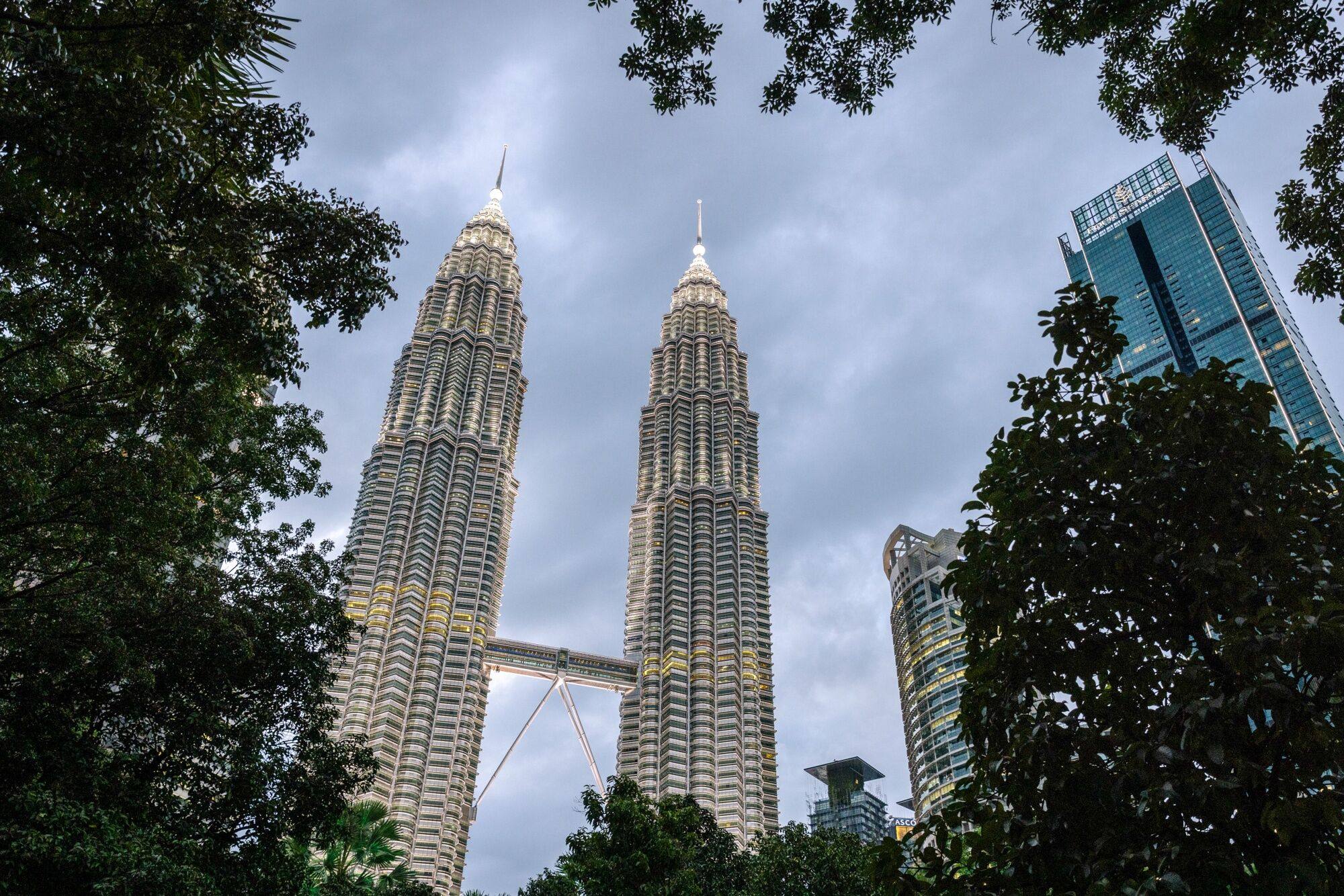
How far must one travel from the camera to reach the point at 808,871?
27266mm

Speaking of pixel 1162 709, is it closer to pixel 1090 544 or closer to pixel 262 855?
pixel 1090 544

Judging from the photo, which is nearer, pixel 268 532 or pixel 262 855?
pixel 262 855

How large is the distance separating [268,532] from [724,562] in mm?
105404

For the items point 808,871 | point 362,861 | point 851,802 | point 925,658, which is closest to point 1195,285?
point 925,658

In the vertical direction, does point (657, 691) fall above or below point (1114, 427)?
above

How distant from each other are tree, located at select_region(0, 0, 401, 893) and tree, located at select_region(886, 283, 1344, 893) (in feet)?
30.1

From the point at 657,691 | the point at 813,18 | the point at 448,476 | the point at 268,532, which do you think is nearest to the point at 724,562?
the point at 657,691

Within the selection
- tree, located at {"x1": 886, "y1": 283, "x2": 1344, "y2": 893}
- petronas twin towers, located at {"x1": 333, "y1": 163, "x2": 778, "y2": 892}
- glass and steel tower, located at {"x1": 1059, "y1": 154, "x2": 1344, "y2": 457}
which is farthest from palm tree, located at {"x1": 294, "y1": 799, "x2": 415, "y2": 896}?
glass and steel tower, located at {"x1": 1059, "y1": 154, "x2": 1344, "y2": 457}

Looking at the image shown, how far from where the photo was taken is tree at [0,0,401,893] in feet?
31.0

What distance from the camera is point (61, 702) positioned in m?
15.4

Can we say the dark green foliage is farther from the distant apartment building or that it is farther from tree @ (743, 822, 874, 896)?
the distant apartment building

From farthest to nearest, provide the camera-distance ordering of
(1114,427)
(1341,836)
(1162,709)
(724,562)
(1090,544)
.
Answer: (724,562) < (1114,427) < (1090,544) < (1162,709) < (1341,836)

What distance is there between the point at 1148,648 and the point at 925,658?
408ft

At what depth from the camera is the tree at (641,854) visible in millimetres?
26391
